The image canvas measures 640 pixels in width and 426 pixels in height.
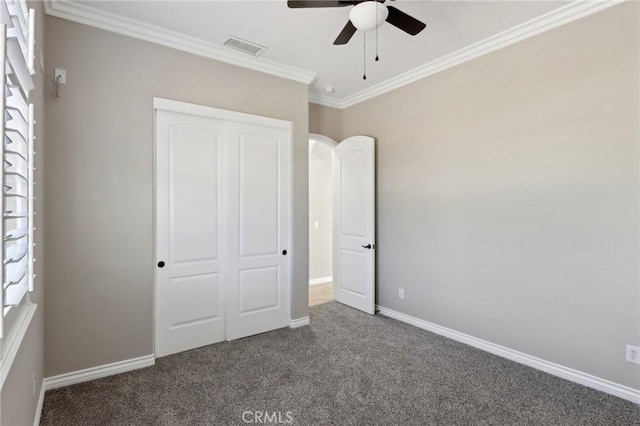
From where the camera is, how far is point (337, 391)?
98.9 inches

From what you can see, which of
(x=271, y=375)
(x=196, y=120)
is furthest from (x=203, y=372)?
(x=196, y=120)

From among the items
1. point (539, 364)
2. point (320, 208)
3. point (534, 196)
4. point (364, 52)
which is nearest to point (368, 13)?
point (364, 52)

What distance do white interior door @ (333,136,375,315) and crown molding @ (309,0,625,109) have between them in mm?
640

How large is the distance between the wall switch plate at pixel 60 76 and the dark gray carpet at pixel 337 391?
2.32 m


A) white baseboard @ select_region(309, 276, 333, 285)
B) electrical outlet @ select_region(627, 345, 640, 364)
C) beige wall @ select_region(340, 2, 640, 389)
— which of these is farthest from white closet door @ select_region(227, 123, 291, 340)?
electrical outlet @ select_region(627, 345, 640, 364)

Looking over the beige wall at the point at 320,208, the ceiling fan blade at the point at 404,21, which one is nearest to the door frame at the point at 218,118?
the ceiling fan blade at the point at 404,21

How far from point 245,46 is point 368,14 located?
1508 mm

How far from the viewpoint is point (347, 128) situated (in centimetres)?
481

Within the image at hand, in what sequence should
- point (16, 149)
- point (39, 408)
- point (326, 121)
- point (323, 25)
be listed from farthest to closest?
point (326, 121)
point (323, 25)
point (39, 408)
point (16, 149)

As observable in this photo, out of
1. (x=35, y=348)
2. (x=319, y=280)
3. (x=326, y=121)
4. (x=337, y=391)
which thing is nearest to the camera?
(x=35, y=348)

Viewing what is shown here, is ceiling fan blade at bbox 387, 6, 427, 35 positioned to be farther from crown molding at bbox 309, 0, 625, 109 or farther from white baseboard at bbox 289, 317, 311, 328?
white baseboard at bbox 289, 317, 311, 328

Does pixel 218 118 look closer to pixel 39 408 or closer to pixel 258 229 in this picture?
pixel 258 229

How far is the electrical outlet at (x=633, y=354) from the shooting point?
7.80 ft

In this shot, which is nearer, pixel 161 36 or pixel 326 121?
pixel 161 36
